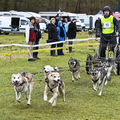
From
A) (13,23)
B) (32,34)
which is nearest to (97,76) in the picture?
(32,34)

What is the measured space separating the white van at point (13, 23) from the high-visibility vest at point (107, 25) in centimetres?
2113

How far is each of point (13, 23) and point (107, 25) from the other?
76.1 ft

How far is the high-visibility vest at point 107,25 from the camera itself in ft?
28.3

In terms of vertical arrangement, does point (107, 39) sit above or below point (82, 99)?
above

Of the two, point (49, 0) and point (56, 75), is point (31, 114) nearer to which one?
point (56, 75)

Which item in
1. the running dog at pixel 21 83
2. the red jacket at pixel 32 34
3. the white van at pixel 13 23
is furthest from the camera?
the white van at pixel 13 23

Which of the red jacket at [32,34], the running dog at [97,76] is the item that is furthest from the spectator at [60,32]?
the running dog at [97,76]

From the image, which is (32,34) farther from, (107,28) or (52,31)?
(107,28)

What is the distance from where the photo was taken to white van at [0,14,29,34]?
29000 millimetres

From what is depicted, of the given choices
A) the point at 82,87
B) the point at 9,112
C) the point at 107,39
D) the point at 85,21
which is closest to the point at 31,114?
the point at 9,112

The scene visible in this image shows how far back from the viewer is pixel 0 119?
16.1 feet

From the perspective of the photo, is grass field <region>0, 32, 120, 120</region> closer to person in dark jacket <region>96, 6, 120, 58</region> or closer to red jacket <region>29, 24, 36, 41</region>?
person in dark jacket <region>96, 6, 120, 58</region>

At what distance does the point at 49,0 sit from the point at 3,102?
49.6 m

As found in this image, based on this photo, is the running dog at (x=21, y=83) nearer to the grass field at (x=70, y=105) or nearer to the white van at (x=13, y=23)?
the grass field at (x=70, y=105)
